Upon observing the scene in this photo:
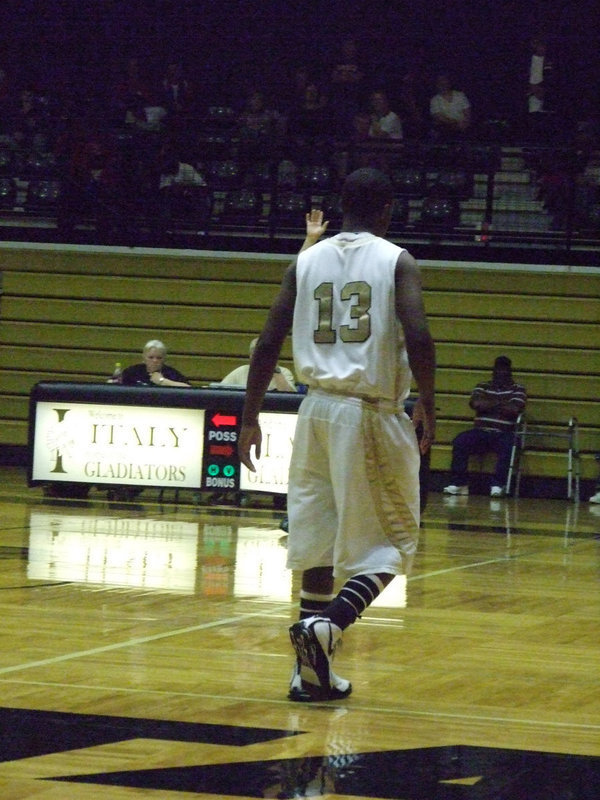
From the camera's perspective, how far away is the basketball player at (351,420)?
4.46 metres

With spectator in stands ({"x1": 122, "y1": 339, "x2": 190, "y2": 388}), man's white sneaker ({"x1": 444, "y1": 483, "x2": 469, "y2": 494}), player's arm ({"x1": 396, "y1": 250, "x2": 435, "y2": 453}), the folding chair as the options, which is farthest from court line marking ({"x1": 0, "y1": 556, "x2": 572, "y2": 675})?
the folding chair

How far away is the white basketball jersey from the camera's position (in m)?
4.53

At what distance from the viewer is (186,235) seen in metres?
17.7

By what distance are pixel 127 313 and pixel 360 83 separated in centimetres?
397

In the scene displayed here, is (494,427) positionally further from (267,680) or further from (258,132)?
(267,680)

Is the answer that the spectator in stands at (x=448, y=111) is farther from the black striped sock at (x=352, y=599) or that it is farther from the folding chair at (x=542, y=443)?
the black striped sock at (x=352, y=599)

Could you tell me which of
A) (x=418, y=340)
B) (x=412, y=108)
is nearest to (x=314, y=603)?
(x=418, y=340)

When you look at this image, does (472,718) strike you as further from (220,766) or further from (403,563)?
(220,766)

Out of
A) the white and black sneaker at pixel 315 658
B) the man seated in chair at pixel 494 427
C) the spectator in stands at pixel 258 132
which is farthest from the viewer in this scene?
the spectator in stands at pixel 258 132

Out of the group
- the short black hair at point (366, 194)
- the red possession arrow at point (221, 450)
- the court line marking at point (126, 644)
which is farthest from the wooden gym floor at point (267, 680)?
the red possession arrow at point (221, 450)

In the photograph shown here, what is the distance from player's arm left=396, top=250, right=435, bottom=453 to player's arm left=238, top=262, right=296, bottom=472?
0.36 metres

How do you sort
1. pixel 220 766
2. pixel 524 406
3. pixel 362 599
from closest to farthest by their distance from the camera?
pixel 220 766
pixel 362 599
pixel 524 406

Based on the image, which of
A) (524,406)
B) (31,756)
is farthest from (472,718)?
(524,406)

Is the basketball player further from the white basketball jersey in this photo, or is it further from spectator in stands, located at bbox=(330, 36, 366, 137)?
spectator in stands, located at bbox=(330, 36, 366, 137)
